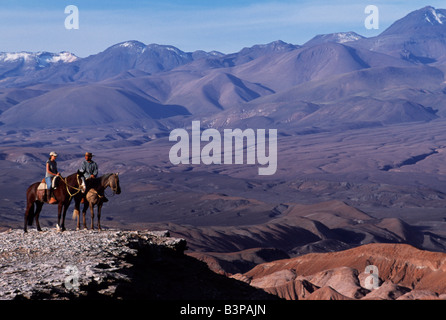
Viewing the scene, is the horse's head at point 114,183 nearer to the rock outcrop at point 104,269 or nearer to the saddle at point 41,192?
the rock outcrop at point 104,269

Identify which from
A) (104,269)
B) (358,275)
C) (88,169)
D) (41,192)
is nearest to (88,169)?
(88,169)

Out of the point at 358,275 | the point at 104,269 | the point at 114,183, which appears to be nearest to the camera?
the point at 104,269

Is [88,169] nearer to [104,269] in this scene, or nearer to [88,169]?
[88,169]

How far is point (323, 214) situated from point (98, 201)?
86363 millimetres

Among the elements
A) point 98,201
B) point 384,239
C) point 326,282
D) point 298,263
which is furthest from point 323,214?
point 98,201

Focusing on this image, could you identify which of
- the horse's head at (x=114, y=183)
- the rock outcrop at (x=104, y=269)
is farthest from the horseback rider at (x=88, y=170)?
the rock outcrop at (x=104, y=269)

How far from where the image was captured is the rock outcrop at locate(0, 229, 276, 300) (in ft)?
54.1

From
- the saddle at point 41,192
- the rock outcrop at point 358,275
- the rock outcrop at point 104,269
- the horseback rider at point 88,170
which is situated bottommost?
the rock outcrop at point 358,275

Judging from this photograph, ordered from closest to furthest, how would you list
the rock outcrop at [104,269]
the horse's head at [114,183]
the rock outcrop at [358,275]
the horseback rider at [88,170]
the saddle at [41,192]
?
the rock outcrop at [104,269] → the horse's head at [114,183] → the horseback rider at [88,170] → the saddle at [41,192] → the rock outcrop at [358,275]

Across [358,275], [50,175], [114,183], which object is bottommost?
[358,275]

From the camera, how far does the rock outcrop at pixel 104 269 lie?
54.1 feet

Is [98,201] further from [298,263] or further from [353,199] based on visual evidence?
[353,199]

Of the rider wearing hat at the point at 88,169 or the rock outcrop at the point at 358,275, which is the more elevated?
the rider wearing hat at the point at 88,169

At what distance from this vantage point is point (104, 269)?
58.1ft
